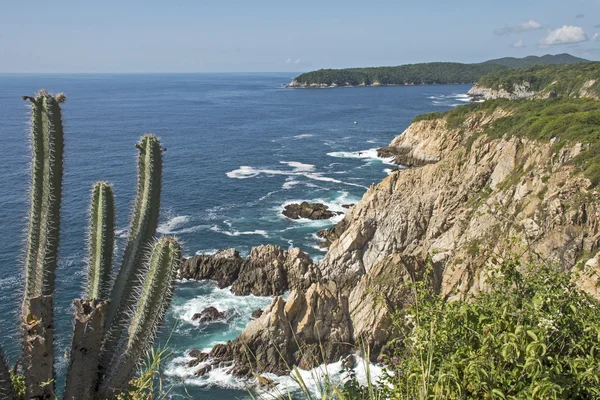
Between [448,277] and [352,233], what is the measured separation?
12.9m

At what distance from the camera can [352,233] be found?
140ft

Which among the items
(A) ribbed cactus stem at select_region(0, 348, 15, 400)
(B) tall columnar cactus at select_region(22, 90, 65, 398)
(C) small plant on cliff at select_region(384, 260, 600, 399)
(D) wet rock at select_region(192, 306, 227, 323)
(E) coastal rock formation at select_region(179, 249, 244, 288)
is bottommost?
(D) wet rock at select_region(192, 306, 227, 323)

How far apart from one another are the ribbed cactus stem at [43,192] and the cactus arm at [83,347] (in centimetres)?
117

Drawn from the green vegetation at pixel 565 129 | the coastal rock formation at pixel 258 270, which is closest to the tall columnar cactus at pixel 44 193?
the coastal rock formation at pixel 258 270

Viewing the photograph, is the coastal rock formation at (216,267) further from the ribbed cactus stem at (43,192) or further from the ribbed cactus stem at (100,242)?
the ribbed cactus stem at (43,192)

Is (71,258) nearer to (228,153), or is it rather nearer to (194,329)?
(194,329)

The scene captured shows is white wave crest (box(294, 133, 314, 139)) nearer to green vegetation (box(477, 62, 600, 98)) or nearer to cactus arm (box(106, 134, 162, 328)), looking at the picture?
green vegetation (box(477, 62, 600, 98))

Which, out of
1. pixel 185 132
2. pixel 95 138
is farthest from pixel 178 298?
pixel 185 132

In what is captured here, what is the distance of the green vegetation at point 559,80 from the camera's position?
11094cm

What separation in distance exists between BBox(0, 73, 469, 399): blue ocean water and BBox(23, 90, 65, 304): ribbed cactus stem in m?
1.08

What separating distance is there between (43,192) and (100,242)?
1.56m

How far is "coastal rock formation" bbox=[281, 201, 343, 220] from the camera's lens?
56.9 m

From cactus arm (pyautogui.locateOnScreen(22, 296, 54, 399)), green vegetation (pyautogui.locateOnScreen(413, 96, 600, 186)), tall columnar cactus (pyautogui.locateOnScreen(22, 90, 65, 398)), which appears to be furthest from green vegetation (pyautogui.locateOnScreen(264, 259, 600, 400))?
green vegetation (pyautogui.locateOnScreen(413, 96, 600, 186))

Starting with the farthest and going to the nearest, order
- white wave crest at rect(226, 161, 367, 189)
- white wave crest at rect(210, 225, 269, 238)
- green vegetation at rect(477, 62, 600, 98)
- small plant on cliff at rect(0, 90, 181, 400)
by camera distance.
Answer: green vegetation at rect(477, 62, 600, 98)
white wave crest at rect(226, 161, 367, 189)
white wave crest at rect(210, 225, 269, 238)
small plant on cliff at rect(0, 90, 181, 400)
